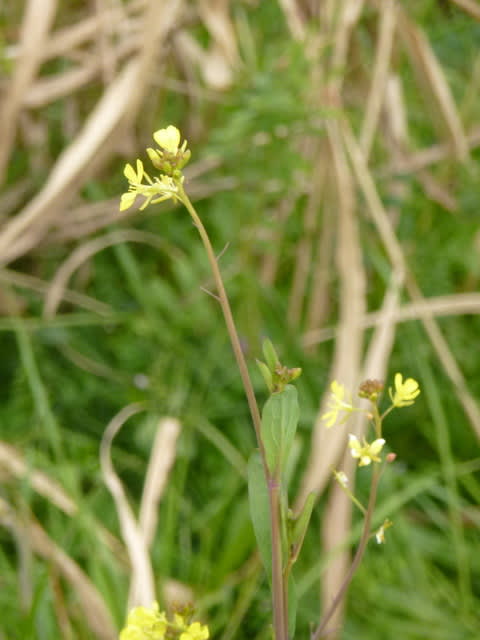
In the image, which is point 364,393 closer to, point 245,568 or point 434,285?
point 245,568

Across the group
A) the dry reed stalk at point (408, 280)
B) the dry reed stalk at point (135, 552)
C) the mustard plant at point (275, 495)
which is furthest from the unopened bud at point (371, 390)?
the dry reed stalk at point (408, 280)

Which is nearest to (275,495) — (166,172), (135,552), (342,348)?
(166,172)

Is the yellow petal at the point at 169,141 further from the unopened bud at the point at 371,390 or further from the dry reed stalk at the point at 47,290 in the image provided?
the dry reed stalk at the point at 47,290

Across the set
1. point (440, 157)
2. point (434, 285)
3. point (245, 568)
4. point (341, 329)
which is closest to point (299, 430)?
point (341, 329)

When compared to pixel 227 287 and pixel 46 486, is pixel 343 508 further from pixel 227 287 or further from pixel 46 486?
pixel 227 287

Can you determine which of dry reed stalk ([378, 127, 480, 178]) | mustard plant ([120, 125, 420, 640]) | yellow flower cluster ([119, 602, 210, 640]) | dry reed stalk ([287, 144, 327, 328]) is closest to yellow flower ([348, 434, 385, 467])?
mustard plant ([120, 125, 420, 640])
